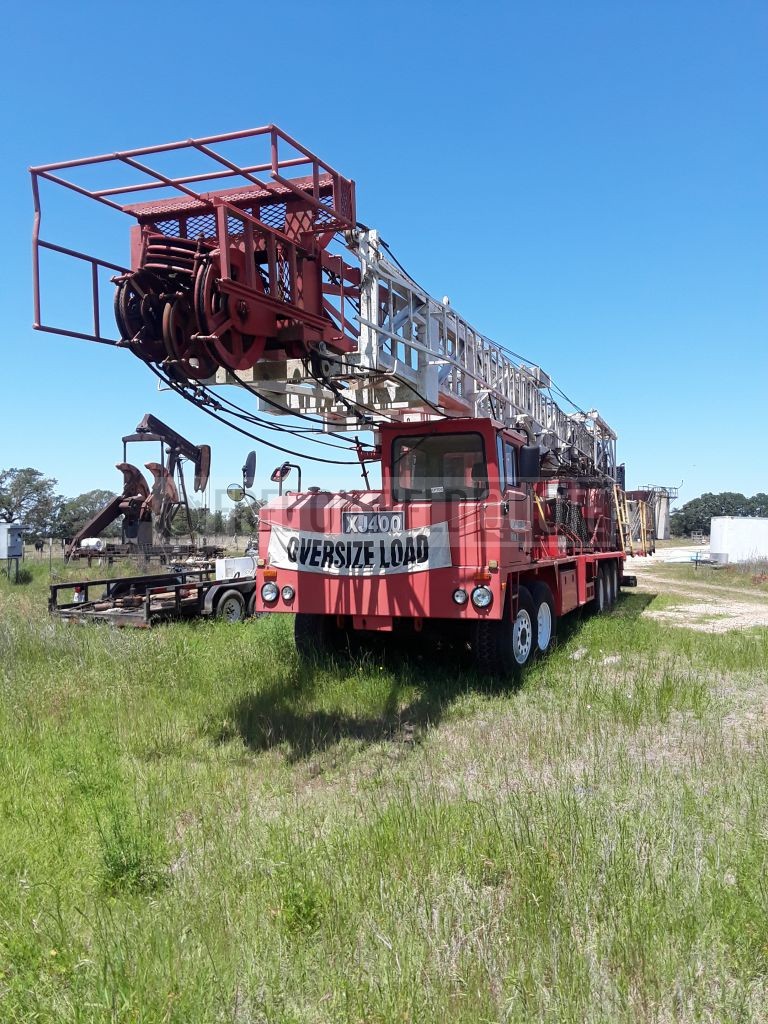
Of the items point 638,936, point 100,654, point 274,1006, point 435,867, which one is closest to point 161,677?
point 100,654

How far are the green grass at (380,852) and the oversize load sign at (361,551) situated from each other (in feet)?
3.94

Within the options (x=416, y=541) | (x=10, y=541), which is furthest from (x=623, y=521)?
(x=10, y=541)

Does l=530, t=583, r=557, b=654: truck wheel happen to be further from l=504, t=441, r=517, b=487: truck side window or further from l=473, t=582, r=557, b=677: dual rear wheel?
l=504, t=441, r=517, b=487: truck side window

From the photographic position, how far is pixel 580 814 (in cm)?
404

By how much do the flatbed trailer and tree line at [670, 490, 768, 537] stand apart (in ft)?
293

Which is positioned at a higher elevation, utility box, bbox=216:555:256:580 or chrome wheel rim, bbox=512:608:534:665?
utility box, bbox=216:555:256:580

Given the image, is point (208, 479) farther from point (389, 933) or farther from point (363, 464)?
point (389, 933)

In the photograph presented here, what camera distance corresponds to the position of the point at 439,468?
323 inches

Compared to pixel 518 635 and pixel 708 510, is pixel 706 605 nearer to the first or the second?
pixel 518 635

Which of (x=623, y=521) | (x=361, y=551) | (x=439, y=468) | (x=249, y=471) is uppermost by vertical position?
(x=249, y=471)

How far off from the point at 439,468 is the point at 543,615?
2408 mm

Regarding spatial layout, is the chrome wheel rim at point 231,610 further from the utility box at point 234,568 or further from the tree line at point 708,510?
the tree line at point 708,510

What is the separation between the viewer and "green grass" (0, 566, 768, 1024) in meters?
2.79

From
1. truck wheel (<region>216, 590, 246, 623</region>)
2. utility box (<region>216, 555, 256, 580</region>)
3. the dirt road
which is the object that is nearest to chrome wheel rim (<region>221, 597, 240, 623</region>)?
truck wheel (<region>216, 590, 246, 623</region>)
